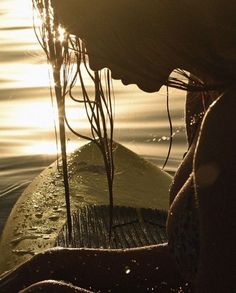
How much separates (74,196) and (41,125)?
400 centimetres

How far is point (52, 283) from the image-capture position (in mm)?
2488

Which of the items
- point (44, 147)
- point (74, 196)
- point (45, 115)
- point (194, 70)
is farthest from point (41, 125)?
point (194, 70)

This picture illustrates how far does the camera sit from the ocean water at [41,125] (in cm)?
754

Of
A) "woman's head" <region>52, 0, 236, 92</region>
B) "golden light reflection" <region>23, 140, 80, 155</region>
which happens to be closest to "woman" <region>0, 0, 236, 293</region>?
"woman's head" <region>52, 0, 236, 92</region>

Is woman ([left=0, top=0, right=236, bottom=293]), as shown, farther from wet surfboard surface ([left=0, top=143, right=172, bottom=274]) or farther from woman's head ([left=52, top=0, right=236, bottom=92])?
wet surfboard surface ([left=0, top=143, right=172, bottom=274])

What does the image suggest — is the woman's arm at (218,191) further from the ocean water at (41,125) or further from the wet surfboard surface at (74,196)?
the ocean water at (41,125)

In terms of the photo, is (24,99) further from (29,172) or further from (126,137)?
(29,172)

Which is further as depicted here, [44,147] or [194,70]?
[44,147]

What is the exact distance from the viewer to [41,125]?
29.9 feet

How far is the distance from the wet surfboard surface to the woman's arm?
79.2 inches

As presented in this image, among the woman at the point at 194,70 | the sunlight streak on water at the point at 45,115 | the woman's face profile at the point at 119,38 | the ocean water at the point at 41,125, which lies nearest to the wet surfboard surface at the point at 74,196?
the ocean water at the point at 41,125

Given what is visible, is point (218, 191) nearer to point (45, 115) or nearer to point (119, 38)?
point (119, 38)

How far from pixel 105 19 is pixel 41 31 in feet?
1.03

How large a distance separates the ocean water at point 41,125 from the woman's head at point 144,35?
3.81 m
